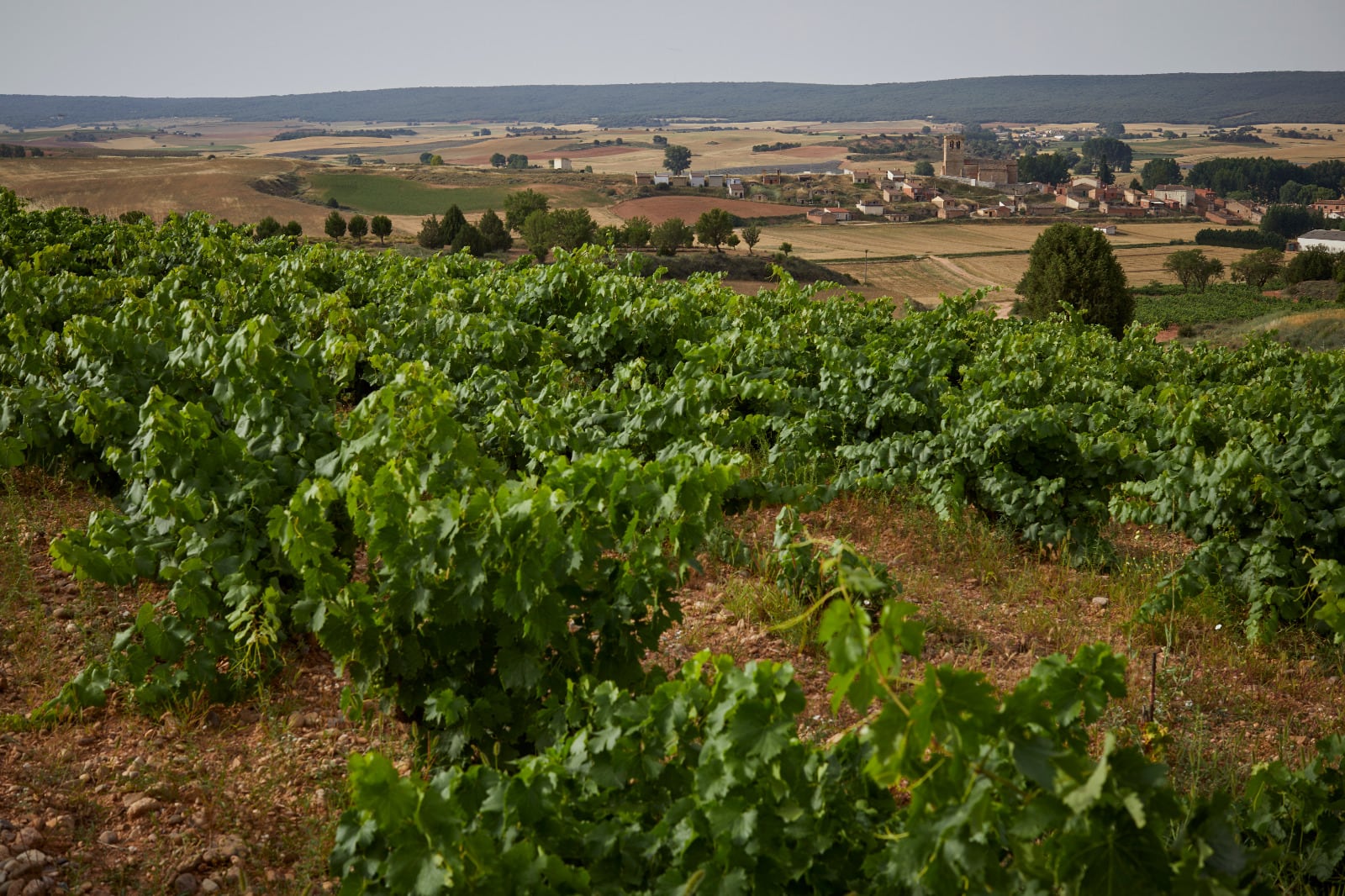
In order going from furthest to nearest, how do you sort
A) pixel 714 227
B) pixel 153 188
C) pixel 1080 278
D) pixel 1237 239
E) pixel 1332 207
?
pixel 1332 207
pixel 1237 239
pixel 714 227
pixel 153 188
pixel 1080 278

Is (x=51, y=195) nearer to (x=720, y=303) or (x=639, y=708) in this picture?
(x=720, y=303)

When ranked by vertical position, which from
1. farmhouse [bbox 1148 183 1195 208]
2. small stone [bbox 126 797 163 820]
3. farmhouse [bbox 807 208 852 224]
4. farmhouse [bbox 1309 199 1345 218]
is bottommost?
small stone [bbox 126 797 163 820]

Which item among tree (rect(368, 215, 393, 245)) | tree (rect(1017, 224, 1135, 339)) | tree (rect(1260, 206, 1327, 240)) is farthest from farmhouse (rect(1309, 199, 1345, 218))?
tree (rect(368, 215, 393, 245))

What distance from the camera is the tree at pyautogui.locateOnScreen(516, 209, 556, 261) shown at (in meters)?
54.7

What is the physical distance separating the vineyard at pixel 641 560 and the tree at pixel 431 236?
47.4 meters

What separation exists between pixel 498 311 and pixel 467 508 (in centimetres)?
510

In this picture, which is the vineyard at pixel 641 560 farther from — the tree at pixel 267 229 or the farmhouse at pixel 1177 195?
the farmhouse at pixel 1177 195

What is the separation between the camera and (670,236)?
61.3m

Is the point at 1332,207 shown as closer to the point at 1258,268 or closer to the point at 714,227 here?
the point at 1258,268

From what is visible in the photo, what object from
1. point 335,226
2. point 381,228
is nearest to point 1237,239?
point 381,228

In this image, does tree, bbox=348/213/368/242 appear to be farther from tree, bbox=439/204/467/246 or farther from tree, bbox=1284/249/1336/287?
tree, bbox=1284/249/1336/287

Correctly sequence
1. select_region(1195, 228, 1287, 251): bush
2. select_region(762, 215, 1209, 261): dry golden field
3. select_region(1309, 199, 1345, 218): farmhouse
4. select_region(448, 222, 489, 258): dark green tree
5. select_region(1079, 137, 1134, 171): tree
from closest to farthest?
select_region(448, 222, 489, 258): dark green tree < select_region(762, 215, 1209, 261): dry golden field < select_region(1195, 228, 1287, 251): bush < select_region(1309, 199, 1345, 218): farmhouse < select_region(1079, 137, 1134, 171): tree

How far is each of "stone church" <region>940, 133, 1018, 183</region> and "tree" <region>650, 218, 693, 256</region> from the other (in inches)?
2979

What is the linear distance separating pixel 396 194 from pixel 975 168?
3102 inches
